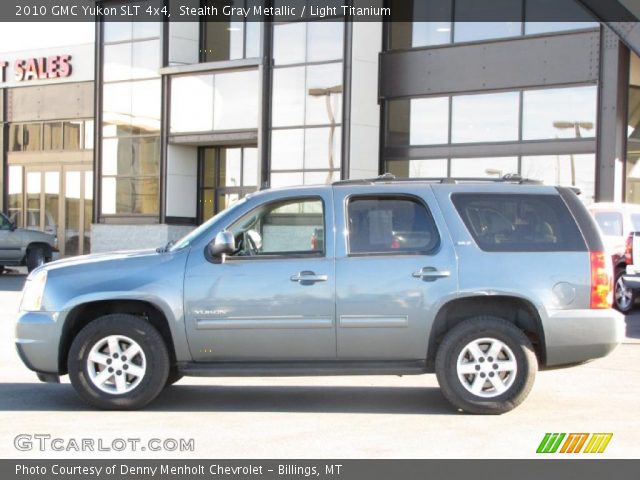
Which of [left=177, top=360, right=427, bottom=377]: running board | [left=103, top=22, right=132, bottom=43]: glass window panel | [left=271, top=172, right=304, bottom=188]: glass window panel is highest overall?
[left=103, top=22, right=132, bottom=43]: glass window panel

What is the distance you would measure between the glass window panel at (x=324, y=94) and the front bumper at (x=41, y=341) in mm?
17899

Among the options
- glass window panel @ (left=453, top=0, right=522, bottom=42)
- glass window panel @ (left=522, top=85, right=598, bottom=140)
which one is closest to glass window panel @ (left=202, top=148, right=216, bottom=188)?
glass window panel @ (left=453, top=0, right=522, bottom=42)

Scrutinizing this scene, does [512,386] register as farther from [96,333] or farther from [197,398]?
[96,333]

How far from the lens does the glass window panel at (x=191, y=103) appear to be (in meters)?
27.9

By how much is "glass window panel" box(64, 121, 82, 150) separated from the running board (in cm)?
2706

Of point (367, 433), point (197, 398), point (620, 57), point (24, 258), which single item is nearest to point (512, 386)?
point (367, 433)

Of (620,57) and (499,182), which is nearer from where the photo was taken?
(499,182)

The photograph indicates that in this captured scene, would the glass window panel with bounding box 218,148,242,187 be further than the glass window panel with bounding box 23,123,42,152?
No

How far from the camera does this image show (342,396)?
8594mm

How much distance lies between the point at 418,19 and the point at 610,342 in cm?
1890

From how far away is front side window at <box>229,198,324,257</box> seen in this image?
25.7 ft

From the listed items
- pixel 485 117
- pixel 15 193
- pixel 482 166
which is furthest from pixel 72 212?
pixel 485 117

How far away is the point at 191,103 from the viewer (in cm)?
2834

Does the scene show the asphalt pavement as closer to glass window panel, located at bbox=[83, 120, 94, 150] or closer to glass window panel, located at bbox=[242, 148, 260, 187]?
glass window panel, located at bbox=[242, 148, 260, 187]
